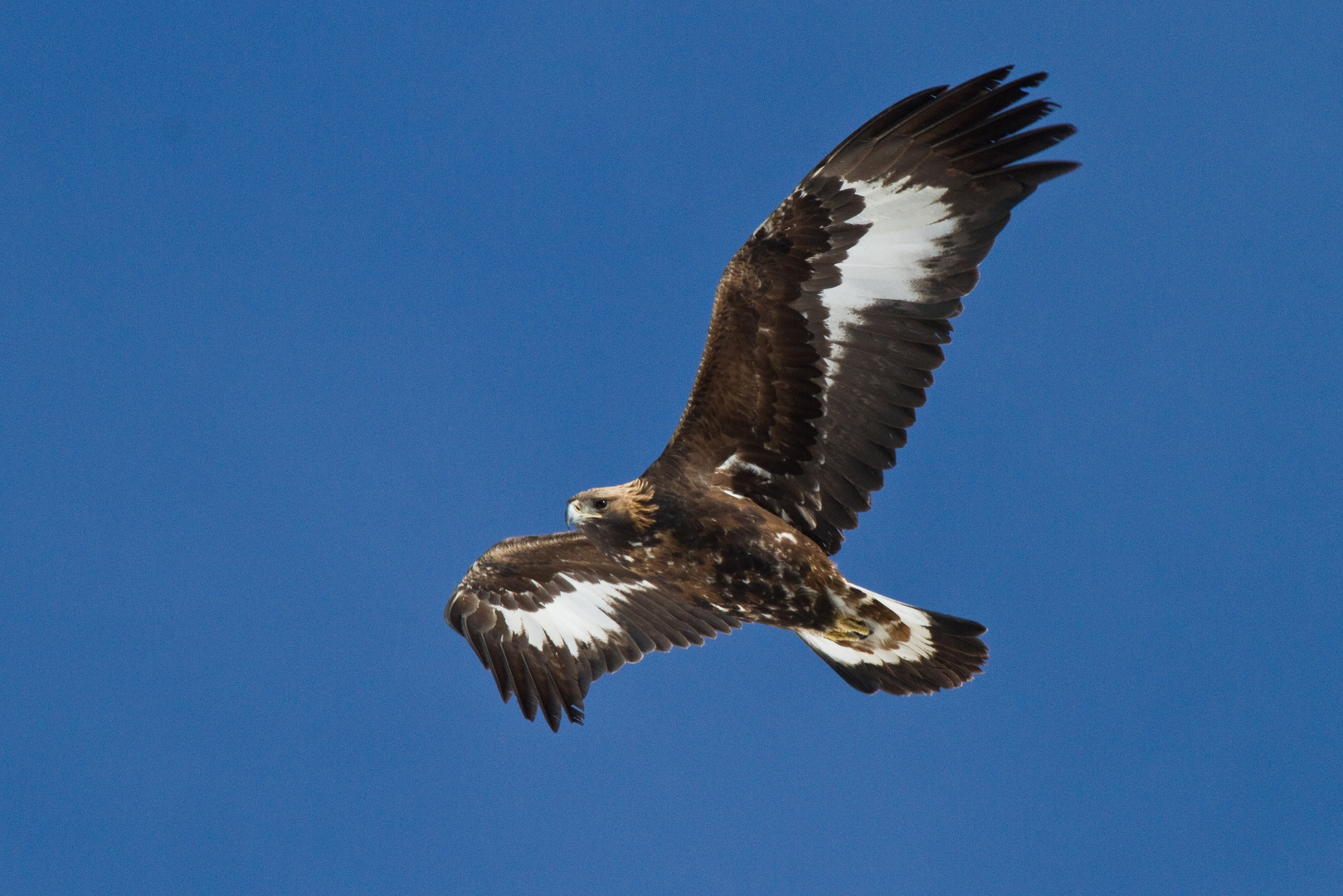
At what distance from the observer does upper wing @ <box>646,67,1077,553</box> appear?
352 inches

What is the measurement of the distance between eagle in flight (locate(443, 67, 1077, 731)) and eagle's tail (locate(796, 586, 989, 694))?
0.02 metres

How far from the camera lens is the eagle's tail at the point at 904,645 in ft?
33.2

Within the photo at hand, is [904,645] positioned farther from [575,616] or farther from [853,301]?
[575,616]

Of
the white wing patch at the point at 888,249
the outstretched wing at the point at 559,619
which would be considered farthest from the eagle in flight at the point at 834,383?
the outstretched wing at the point at 559,619

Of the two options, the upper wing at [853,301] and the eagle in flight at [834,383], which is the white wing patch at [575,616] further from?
the upper wing at [853,301]

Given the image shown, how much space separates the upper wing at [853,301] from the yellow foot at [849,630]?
26.8 inches

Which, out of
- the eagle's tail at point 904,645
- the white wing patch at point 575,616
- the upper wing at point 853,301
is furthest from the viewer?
the white wing patch at point 575,616

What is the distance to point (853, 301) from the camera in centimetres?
949

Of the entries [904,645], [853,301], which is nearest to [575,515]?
[853,301]

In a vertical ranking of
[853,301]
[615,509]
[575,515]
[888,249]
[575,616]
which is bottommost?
[615,509]

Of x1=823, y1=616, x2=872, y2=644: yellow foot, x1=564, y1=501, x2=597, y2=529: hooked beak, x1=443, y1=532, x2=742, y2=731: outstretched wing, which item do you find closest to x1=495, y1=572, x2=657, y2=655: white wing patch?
x1=443, y1=532, x2=742, y2=731: outstretched wing

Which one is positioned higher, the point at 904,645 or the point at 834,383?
the point at 834,383

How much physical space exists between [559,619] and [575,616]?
0.16m

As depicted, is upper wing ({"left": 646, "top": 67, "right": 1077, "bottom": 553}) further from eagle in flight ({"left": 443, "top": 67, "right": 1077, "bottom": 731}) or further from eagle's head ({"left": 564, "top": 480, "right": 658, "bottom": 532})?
eagle's head ({"left": 564, "top": 480, "right": 658, "bottom": 532})
